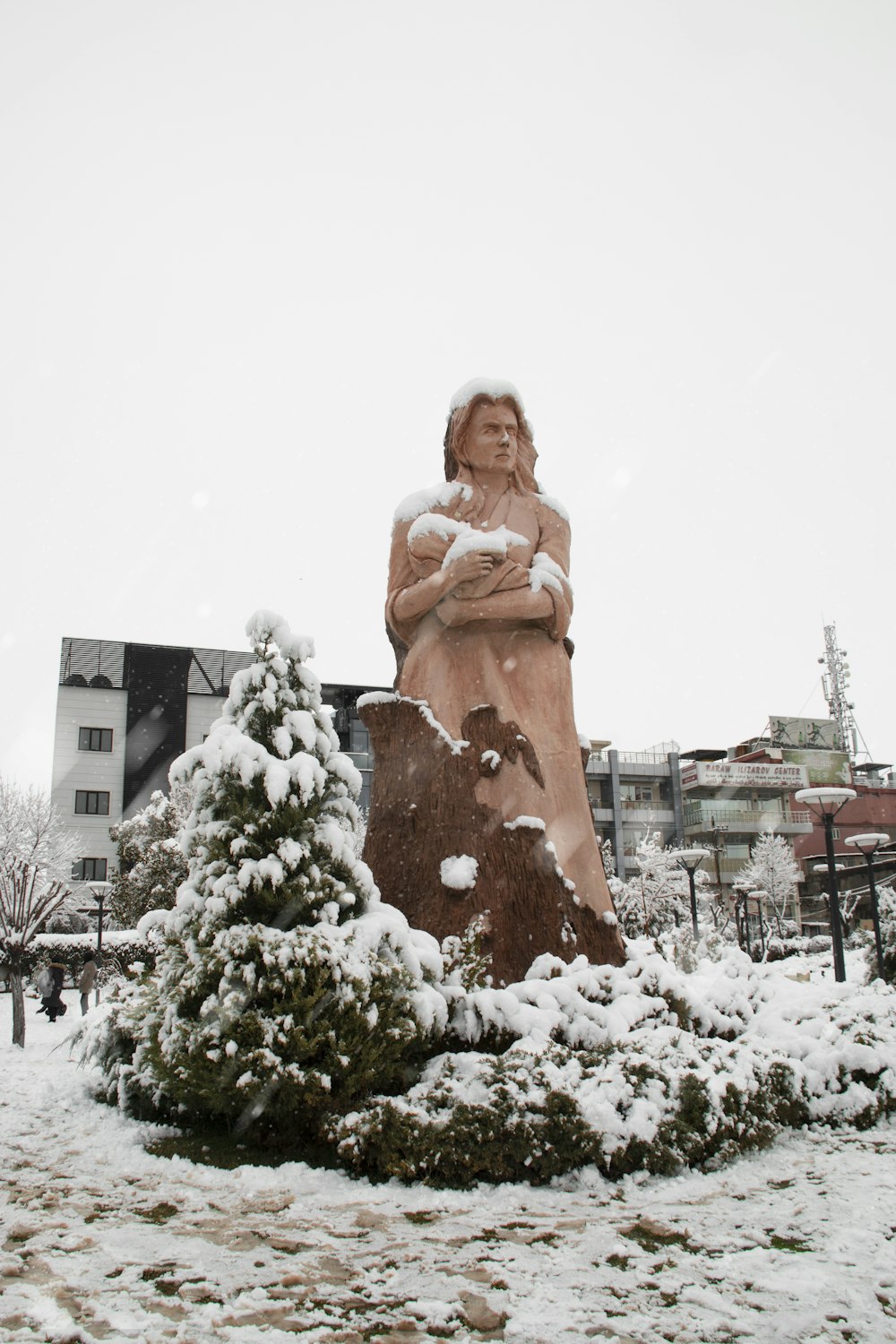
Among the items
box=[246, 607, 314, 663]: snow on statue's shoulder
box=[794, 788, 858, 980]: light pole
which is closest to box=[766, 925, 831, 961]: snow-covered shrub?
box=[794, 788, 858, 980]: light pole

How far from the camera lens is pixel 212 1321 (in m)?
2.95

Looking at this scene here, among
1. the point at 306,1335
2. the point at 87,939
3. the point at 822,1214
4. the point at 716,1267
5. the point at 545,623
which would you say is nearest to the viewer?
the point at 306,1335

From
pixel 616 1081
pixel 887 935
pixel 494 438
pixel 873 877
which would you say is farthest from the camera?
pixel 873 877

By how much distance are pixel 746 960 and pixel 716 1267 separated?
5.67m

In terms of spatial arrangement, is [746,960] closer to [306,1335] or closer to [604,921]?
[604,921]

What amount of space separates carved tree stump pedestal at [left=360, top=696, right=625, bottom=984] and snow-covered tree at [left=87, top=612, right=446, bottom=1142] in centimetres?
102

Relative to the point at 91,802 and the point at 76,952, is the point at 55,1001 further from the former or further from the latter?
the point at 91,802

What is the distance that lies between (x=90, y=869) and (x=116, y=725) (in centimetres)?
619

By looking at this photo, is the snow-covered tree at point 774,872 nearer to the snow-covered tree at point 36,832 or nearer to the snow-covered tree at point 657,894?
the snow-covered tree at point 657,894

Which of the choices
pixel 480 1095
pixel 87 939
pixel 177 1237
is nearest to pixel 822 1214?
pixel 480 1095

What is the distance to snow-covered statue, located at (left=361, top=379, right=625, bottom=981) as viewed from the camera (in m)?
6.97

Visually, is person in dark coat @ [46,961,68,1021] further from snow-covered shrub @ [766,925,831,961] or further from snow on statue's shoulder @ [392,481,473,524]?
snow-covered shrub @ [766,925,831,961]

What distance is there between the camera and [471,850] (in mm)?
7000

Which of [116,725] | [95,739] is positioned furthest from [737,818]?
[95,739]
